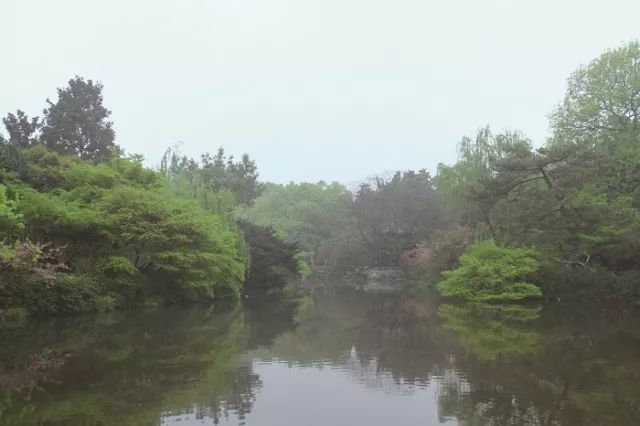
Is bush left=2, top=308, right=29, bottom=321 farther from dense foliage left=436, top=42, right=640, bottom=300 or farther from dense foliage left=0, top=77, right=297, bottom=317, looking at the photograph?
dense foliage left=436, top=42, right=640, bottom=300

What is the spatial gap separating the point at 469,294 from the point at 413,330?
8.67 m

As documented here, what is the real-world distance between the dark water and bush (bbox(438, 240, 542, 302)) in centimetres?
497

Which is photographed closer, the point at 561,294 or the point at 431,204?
the point at 561,294

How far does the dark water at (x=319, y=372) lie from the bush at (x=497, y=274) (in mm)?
4971

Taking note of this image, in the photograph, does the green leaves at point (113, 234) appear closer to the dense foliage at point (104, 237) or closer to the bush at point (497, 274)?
the dense foliage at point (104, 237)

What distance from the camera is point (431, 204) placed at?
4597cm

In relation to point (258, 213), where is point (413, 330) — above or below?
below

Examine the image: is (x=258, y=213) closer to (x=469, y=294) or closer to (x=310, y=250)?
(x=310, y=250)

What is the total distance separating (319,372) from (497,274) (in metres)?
14.6

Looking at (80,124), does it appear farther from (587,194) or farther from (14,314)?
(587,194)

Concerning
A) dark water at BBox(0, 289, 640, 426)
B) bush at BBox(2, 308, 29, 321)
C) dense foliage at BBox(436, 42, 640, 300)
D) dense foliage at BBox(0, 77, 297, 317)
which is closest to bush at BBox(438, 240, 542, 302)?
dense foliage at BBox(436, 42, 640, 300)

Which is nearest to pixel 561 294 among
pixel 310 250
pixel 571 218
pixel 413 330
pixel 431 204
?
pixel 571 218

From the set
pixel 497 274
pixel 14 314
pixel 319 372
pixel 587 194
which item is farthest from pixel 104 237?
pixel 587 194

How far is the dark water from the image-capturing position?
7.34 m
